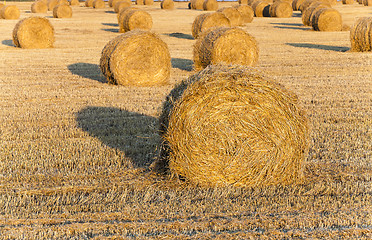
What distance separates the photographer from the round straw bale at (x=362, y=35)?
58.0 feet

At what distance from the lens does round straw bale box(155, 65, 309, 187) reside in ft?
17.8

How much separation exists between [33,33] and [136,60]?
972 cm

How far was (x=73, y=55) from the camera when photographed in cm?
1766

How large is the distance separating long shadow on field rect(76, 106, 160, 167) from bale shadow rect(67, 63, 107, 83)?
12.5 feet

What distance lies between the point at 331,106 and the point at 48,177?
5.97 m

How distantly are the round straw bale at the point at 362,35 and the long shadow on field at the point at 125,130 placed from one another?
1204 cm

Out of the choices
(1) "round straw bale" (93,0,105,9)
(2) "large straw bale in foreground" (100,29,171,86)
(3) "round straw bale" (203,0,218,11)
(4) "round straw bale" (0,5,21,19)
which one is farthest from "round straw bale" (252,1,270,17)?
(2) "large straw bale in foreground" (100,29,171,86)

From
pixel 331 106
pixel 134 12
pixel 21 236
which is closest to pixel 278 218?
pixel 21 236

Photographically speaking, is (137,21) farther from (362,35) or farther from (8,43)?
(362,35)

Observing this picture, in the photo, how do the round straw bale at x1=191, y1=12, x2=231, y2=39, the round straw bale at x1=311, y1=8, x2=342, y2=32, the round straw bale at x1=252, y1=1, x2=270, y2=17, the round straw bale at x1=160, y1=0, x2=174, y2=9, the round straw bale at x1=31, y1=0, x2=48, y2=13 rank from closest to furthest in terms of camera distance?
the round straw bale at x1=191, y1=12, x2=231, y2=39
the round straw bale at x1=311, y1=8, x2=342, y2=32
the round straw bale at x1=252, y1=1, x2=270, y2=17
the round straw bale at x1=31, y1=0, x2=48, y2=13
the round straw bale at x1=160, y1=0, x2=174, y2=9

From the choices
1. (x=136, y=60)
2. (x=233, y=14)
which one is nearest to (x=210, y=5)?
(x=233, y=14)

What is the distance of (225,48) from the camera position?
13.8 metres

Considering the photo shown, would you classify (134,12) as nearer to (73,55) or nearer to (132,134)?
(73,55)

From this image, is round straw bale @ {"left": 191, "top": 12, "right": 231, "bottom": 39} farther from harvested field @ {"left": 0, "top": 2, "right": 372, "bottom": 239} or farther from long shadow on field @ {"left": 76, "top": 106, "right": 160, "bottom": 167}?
long shadow on field @ {"left": 76, "top": 106, "right": 160, "bottom": 167}
